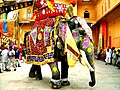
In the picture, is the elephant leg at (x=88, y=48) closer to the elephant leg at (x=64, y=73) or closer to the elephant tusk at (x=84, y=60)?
the elephant tusk at (x=84, y=60)

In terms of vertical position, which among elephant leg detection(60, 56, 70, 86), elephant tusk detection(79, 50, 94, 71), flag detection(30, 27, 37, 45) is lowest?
elephant leg detection(60, 56, 70, 86)

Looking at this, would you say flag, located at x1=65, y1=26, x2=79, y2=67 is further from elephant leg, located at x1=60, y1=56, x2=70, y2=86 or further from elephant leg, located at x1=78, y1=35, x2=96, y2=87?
elephant leg, located at x1=60, y1=56, x2=70, y2=86

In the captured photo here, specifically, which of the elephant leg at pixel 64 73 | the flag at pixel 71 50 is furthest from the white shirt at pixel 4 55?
the flag at pixel 71 50

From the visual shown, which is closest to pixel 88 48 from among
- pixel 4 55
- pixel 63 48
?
pixel 63 48

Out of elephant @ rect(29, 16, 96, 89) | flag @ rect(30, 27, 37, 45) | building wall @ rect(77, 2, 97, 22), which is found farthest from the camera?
building wall @ rect(77, 2, 97, 22)

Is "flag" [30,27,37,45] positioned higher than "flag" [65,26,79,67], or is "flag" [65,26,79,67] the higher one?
"flag" [30,27,37,45]

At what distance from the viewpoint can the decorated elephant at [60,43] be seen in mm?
9102

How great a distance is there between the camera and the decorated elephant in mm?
9102

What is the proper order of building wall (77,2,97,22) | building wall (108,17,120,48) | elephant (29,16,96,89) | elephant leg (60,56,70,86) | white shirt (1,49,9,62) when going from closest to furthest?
elephant (29,16,96,89), elephant leg (60,56,70,86), white shirt (1,49,9,62), building wall (108,17,120,48), building wall (77,2,97,22)

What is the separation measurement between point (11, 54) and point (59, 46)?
6464mm

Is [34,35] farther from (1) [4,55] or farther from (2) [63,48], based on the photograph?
(1) [4,55]

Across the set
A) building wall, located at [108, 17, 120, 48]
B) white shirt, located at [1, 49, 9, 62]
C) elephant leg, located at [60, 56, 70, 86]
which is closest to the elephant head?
A: elephant leg, located at [60, 56, 70, 86]

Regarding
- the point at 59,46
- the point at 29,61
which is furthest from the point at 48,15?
the point at 29,61

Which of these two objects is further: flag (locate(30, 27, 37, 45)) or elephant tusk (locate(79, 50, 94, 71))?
flag (locate(30, 27, 37, 45))
